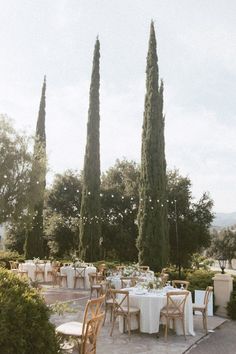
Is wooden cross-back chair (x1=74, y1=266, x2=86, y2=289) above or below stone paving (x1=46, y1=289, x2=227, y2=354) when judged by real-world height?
above

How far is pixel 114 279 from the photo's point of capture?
12.2m

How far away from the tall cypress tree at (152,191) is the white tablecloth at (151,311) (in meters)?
10.5

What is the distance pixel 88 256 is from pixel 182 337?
14.7 m

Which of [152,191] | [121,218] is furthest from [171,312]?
[121,218]

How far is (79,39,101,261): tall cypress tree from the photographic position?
73.2 ft

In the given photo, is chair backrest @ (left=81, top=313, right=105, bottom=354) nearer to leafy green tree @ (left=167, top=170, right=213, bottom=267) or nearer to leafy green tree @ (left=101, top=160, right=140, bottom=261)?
leafy green tree @ (left=167, top=170, right=213, bottom=267)

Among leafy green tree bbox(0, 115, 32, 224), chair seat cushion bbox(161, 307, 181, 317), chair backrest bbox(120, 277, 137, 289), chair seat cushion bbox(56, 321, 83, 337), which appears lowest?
chair seat cushion bbox(161, 307, 181, 317)

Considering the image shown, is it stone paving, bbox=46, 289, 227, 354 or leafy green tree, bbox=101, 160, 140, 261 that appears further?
leafy green tree, bbox=101, 160, 140, 261

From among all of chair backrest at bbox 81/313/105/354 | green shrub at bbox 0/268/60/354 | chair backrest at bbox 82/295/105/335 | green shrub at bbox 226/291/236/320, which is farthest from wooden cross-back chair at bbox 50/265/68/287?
green shrub at bbox 0/268/60/354

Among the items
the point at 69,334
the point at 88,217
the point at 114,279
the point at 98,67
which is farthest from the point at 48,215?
the point at 69,334

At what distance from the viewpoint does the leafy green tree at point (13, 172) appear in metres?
18.3

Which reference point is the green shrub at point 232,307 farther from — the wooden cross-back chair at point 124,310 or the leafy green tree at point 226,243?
the leafy green tree at point 226,243

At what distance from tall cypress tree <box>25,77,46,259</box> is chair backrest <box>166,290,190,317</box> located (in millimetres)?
12053

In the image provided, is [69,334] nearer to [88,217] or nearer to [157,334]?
[157,334]
